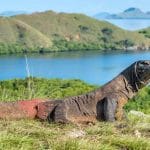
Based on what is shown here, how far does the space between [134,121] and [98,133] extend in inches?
50.8

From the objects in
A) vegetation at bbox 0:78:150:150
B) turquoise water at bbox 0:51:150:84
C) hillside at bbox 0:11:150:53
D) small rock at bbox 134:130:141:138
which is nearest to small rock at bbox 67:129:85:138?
vegetation at bbox 0:78:150:150

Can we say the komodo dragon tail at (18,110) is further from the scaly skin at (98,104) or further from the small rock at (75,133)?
the small rock at (75,133)

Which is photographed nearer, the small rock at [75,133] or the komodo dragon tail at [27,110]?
the small rock at [75,133]

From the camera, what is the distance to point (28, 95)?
448 inches

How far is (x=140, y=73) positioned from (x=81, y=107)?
108 centimetres

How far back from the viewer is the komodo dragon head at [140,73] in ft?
28.9

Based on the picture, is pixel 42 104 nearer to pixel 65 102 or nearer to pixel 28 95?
pixel 65 102

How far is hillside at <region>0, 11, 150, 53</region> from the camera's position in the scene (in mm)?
174125

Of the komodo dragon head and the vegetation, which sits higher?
the komodo dragon head

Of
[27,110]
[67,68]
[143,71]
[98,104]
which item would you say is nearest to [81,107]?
[98,104]

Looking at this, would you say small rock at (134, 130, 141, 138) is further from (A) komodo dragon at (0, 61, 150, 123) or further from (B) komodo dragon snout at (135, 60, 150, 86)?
(B) komodo dragon snout at (135, 60, 150, 86)

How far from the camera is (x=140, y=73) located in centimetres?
890

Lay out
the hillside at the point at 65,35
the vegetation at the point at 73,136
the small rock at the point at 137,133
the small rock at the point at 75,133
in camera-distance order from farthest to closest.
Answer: the hillside at the point at 65,35 < the small rock at the point at 137,133 < the small rock at the point at 75,133 < the vegetation at the point at 73,136

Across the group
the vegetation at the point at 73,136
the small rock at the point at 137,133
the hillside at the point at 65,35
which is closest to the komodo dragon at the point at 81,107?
the vegetation at the point at 73,136
